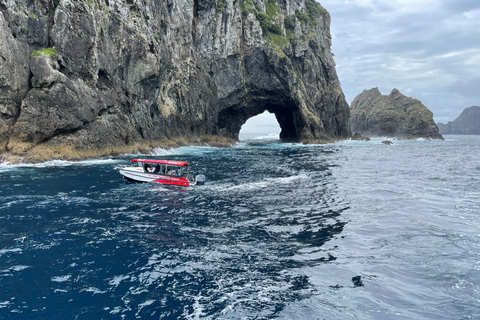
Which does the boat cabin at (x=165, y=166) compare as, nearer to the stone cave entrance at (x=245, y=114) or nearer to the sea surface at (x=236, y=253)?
the sea surface at (x=236, y=253)

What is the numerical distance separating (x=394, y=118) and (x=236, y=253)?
555ft

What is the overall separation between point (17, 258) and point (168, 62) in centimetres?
6073

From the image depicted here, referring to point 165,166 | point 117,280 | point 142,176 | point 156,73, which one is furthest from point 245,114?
point 117,280

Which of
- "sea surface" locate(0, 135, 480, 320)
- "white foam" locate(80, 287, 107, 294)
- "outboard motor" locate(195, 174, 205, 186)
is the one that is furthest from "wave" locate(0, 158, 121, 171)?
"white foam" locate(80, 287, 107, 294)

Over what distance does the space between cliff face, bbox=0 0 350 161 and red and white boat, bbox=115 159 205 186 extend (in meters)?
17.6

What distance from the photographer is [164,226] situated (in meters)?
17.8

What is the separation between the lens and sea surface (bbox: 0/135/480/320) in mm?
10188

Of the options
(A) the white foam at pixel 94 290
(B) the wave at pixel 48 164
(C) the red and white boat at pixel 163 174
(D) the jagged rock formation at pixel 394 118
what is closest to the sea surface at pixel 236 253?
(A) the white foam at pixel 94 290

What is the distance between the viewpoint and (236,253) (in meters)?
14.2

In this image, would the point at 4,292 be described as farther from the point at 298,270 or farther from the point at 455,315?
the point at 455,315

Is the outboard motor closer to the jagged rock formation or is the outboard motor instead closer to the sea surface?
the sea surface

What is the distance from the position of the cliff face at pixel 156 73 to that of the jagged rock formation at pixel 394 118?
5543cm

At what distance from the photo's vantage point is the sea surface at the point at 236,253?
33.4 feet

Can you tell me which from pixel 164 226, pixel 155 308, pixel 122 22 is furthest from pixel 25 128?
pixel 155 308
